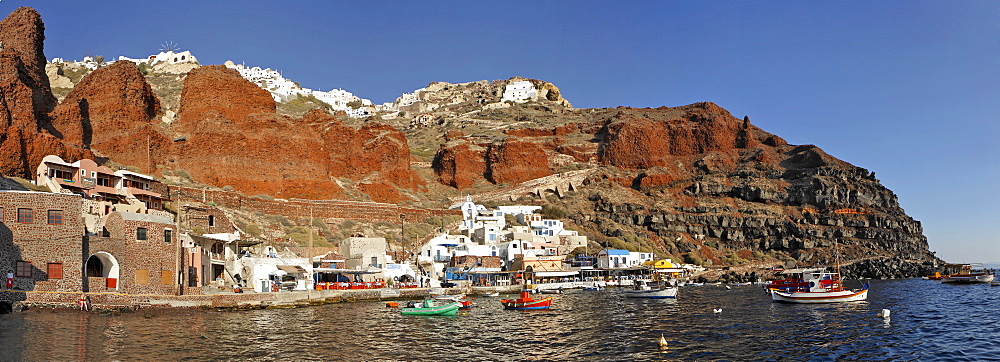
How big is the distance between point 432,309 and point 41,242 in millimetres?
20978

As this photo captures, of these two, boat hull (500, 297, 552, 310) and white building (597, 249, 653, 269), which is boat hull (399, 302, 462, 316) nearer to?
boat hull (500, 297, 552, 310)

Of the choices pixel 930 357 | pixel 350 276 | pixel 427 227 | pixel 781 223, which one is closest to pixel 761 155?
pixel 781 223

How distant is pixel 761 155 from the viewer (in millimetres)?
120938

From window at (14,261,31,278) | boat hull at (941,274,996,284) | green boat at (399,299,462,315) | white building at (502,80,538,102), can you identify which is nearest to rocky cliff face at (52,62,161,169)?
window at (14,261,31,278)

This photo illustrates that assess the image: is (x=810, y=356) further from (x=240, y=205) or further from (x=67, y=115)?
(x=67, y=115)

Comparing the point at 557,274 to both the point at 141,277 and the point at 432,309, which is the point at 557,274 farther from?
the point at 141,277

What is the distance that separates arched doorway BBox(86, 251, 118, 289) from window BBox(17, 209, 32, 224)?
143 inches

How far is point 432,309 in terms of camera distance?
39.2 meters

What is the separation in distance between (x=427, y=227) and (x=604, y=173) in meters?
44.3

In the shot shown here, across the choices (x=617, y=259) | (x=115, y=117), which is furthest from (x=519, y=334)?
(x=115, y=117)


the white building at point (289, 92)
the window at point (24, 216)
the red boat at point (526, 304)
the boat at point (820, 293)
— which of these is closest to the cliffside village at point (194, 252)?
the window at point (24, 216)

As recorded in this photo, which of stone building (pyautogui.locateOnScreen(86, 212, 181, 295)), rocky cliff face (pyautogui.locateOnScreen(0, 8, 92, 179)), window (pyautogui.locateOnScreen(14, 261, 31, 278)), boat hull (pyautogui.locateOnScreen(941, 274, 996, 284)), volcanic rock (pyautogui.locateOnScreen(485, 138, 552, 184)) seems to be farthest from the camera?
volcanic rock (pyautogui.locateOnScreen(485, 138, 552, 184))

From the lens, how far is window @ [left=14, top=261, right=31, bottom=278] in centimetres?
3412

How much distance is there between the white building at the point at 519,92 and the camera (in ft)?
600
